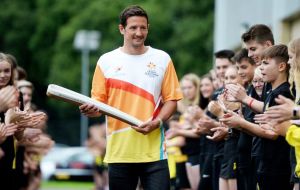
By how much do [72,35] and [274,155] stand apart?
46.0m

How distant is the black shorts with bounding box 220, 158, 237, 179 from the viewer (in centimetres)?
1232

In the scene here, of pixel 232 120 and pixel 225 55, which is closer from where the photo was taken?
pixel 232 120

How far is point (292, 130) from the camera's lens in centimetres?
903

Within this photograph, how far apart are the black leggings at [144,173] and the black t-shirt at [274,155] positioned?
1064 mm

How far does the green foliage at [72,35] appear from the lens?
5172 cm

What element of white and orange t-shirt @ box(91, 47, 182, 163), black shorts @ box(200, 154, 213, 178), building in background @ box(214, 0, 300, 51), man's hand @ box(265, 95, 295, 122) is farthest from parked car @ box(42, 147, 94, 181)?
man's hand @ box(265, 95, 295, 122)

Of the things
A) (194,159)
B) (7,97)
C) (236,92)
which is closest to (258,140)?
(236,92)

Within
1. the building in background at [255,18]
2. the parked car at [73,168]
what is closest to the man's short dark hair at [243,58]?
the building in background at [255,18]

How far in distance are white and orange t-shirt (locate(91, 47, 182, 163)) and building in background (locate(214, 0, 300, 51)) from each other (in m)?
8.76

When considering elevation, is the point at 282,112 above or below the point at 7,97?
below

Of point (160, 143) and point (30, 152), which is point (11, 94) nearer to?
point (160, 143)

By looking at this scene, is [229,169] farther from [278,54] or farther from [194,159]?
[194,159]

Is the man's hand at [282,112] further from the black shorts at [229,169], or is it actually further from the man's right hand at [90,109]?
the black shorts at [229,169]

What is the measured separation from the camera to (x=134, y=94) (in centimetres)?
1065
